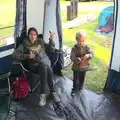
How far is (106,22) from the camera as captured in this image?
565cm

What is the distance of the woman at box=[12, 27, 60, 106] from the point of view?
326cm

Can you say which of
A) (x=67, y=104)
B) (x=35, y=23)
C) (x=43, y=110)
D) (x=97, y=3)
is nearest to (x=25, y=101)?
(x=43, y=110)

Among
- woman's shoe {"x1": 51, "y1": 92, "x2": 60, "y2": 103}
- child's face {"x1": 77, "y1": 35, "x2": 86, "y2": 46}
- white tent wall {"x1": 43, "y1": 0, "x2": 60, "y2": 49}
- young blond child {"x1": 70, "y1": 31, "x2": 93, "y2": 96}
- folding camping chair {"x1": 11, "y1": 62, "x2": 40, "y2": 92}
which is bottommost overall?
woman's shoe {"x1": 51, "y1": 92, "x2": 60, "y2": 103}

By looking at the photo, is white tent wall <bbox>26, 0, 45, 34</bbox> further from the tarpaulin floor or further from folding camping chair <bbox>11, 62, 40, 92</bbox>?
the tarpaulin floor

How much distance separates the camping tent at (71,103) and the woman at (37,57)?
0.17 metres

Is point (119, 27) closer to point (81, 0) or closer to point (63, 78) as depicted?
point (63, 78)

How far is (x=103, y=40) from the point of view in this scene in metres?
5.39

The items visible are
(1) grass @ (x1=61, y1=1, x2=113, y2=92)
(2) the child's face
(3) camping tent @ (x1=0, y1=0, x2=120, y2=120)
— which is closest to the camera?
(3) camping tent @ (x1=0, y1=0, x2=120, y2=120)

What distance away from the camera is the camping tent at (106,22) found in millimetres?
5496

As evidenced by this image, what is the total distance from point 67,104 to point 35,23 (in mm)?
1326

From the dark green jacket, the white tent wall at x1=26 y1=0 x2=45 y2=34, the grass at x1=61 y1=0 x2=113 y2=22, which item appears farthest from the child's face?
the grass at x1=61 y1=0 x2=113 y2=22

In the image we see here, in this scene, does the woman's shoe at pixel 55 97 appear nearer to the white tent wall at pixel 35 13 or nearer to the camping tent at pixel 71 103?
the camping tent at pixel 71 103

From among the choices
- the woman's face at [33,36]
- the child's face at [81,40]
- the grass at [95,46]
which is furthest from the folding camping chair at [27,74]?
the child's face at [81,40]

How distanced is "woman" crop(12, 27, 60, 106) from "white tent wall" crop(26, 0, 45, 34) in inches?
19.7
